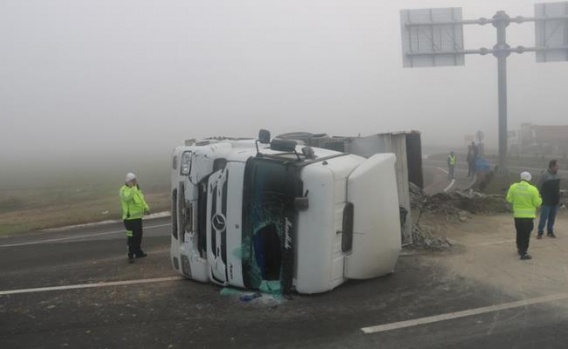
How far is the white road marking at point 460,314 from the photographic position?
493 centimetres

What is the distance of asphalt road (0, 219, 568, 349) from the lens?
4.72 meters

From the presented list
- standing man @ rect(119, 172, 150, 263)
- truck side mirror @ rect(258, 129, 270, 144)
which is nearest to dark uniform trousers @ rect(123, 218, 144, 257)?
standing man @ rect(119, 172, 150, 263)

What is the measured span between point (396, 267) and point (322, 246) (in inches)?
76.1

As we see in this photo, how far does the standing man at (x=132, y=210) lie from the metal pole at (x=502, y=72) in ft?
58.6

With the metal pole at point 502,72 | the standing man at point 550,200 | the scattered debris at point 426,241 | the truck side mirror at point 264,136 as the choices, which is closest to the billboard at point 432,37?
the metal pole at point 502,72

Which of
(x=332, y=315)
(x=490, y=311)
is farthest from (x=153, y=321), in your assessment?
(x=490, y=311)

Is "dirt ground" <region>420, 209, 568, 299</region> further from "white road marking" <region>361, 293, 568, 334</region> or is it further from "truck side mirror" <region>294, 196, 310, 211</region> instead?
"truck side mirror" <region>294, 196, 310, 211</region>

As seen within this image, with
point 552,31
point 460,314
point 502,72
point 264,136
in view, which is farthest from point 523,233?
point 502,72

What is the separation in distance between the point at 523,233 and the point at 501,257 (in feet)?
1.52

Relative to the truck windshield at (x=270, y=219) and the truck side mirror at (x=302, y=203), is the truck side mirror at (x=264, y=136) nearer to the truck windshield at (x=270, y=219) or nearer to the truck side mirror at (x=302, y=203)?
the truck windshield at (x=270, y=219)

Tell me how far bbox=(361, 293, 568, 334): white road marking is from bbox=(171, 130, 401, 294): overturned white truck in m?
0.90

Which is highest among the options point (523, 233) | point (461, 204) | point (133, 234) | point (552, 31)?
point (552, 31)

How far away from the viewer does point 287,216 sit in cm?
555

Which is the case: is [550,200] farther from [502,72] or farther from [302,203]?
[502,72]
